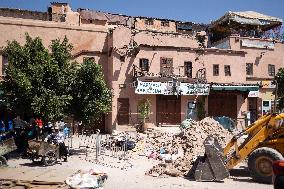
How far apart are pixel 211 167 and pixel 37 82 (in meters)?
9.67

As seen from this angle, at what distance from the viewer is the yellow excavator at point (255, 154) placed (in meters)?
11.3

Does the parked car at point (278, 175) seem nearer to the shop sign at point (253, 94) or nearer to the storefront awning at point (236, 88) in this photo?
the storefront awning at point (236, 88)

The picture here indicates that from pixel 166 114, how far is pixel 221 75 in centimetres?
706

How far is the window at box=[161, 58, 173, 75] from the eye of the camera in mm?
29094

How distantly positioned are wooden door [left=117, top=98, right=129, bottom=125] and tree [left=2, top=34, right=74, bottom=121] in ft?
33.8

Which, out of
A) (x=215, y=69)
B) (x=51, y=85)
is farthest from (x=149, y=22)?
(x=51, y=85)

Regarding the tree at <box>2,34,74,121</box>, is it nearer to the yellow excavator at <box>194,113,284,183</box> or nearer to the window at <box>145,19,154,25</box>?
the yellow excavator at <box>194,113,284,183</box>

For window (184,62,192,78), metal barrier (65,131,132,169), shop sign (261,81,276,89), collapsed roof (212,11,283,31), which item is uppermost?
collapsed roof (212,11,283,31)

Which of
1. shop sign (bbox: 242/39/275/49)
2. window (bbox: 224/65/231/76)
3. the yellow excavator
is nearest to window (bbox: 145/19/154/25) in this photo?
shop sign (bbox: 242/39/275/49)

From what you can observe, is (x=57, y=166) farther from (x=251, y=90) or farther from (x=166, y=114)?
(x=251, y=90)

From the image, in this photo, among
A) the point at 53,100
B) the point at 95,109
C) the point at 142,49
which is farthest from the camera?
the point at 142,49

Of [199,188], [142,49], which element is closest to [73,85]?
[199,188]

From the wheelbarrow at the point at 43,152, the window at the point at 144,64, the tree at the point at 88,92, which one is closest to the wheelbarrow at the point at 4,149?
the wheelbarrow at the point at 43,152

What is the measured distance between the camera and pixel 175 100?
29.3 m
